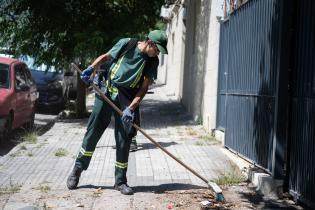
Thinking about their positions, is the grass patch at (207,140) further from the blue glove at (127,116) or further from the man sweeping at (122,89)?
the blue glove at (127,116)

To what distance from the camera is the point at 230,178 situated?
24.5 feet

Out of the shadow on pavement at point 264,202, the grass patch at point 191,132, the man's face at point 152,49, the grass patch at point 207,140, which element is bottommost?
the shadow on pavement at point 264,202

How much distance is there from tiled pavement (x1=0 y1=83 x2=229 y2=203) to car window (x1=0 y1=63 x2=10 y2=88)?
132 centimetres

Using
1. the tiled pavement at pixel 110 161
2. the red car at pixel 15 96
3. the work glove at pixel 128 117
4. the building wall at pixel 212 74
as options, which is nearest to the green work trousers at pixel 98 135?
the work glove at pixel 128 117

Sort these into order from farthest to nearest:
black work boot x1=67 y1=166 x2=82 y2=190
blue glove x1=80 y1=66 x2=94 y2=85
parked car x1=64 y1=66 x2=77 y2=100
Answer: parked car x1=64 y1=66 x2=77 y2=100, black work boot x1=67 y1=166 x2=82 y2=190, blue glove x1=80 y1=66 x2=94 y2=85

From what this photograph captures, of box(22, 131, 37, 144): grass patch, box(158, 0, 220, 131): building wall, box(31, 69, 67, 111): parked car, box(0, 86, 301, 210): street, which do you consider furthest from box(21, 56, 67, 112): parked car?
box(22, 131, 37, 144): grass patch

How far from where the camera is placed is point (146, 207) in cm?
618

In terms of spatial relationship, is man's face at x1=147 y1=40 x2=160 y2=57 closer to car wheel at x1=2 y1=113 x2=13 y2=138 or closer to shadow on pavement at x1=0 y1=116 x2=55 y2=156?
shadow on pavement at x1=0 y1=116 x2=55 y2=156

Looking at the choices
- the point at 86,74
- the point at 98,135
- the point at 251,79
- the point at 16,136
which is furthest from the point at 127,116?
the point at 16,136

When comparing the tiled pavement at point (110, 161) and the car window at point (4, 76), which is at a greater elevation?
the car window at point (4, 76)

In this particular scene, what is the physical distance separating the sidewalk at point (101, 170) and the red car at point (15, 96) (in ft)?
1.79

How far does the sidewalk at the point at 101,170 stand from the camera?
6.43 meters

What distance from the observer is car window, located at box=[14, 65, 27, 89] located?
11.4m

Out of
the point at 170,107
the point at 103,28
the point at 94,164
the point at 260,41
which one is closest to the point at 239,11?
the point at 260,41
